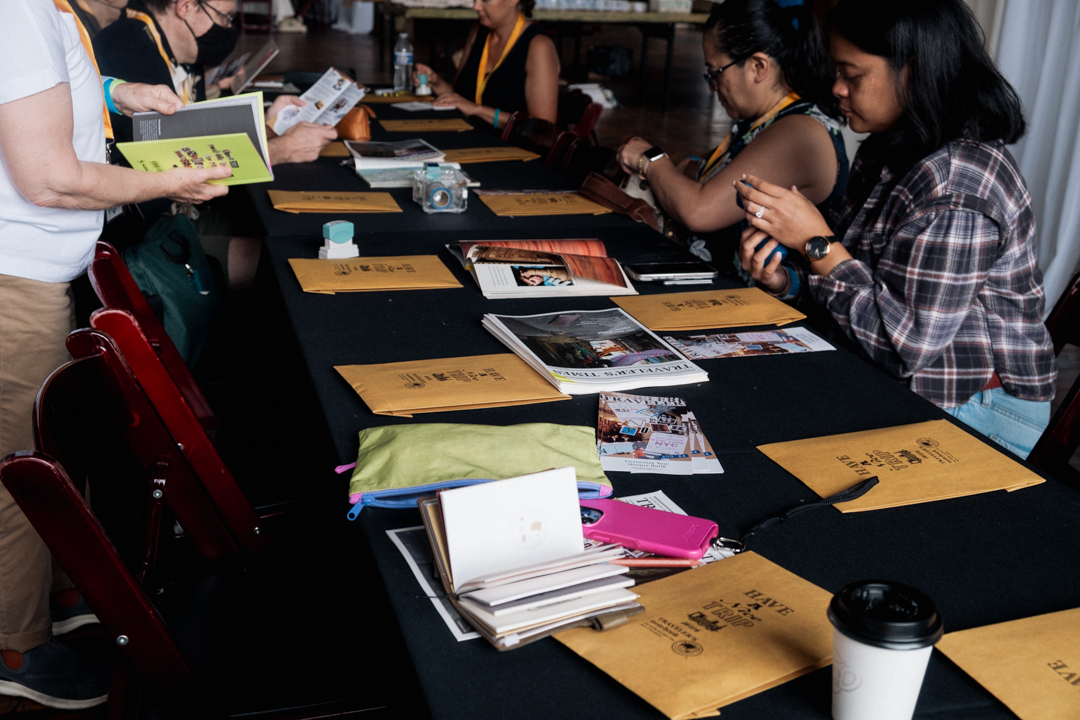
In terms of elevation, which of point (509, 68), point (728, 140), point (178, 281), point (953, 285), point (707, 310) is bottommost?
point (178, 281)

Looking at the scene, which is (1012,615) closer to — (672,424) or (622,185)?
(672,424)

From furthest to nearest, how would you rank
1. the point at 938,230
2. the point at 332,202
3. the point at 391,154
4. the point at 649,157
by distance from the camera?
1. the point at 391,154
2. the point at 649,157
3. the point at 332,202
4. the point at 938,230

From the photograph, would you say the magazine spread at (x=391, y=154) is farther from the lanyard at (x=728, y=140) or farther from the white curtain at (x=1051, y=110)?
the white curtain at (x=1051, y=110)

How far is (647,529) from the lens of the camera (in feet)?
3.33

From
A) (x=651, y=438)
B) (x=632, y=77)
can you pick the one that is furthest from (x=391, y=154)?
(x=632, y=77)

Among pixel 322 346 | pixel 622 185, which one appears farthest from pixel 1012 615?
pixel 622 185

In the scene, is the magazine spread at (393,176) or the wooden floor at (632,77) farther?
the wooden floor at (632,77)

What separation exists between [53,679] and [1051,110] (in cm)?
433

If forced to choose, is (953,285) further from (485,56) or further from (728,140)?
(485,56)

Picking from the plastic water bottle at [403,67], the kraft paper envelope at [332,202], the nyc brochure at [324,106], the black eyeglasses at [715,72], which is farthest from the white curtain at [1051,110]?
the kraft paper envelope at [332,202]

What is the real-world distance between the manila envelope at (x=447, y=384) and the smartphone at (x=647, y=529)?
1.09ft

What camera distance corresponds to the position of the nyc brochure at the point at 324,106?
3.09m

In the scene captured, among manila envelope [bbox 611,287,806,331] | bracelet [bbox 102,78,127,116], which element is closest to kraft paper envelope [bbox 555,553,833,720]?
manila envelope [bbox 611,287,806,331]

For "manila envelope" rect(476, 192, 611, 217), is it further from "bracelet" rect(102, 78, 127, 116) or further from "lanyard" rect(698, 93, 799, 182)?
"bracelet" rect(102, 78, 127, 116)
